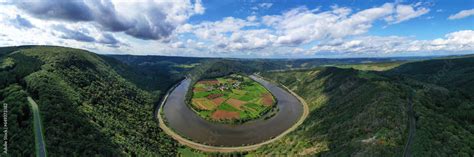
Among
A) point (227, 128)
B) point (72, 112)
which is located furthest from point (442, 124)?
point (72, 112)

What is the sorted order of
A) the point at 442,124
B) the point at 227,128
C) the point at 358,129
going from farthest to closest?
1. the point at 227,128
2. the point at 358,129
3. the point at 442,124

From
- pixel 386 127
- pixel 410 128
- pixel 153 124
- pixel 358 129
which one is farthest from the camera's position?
pixel 153 124

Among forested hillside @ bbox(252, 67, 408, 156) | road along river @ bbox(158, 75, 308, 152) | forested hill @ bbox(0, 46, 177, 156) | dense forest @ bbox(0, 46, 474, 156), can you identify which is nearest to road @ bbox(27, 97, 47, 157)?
forested hill @ bbox(0, 46, 177, 156)

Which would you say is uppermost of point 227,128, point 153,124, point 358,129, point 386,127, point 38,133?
point 38,133

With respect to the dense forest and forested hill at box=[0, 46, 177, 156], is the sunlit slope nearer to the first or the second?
the dense forest

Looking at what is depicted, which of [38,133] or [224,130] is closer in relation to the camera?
[38,133]

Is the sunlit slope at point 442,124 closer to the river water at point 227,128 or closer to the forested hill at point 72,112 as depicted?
the river water at point 227,128

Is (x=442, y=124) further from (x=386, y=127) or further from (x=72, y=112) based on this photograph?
(x=72, y=112)
